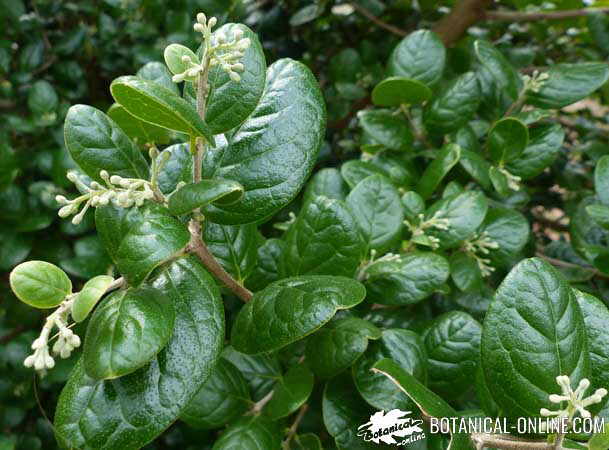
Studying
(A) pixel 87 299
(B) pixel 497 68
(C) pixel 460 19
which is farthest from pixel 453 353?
(C) pixel 460 19

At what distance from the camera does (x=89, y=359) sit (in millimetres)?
854

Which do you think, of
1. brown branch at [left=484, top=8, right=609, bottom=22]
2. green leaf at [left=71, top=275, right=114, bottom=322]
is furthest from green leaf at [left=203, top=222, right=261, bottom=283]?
brown branch at [left=484, top=8, right=609, bottom=22]

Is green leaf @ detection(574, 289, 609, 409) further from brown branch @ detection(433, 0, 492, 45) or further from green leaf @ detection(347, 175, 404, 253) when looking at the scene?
brown branch @ detection(433, 0, 492, 45)

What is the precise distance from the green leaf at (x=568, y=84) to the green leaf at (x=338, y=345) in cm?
97

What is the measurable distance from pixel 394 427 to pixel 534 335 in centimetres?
33

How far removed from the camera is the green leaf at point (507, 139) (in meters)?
1.54

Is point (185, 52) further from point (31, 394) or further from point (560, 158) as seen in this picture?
point (560, 158)

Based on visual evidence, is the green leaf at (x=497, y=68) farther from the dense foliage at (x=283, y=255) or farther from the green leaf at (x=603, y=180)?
the green leaf at (x=603, y=180)

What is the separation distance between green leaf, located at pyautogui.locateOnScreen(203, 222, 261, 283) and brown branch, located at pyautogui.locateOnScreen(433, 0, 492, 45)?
55.0 inches

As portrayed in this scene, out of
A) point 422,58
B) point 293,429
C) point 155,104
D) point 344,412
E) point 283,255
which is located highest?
point 155,104

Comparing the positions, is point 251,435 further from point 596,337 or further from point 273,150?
point 596,337

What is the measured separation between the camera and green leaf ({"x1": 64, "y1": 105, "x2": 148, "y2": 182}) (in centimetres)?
101

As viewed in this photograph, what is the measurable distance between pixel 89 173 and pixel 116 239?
148 millimetres

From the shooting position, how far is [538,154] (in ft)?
5.38
